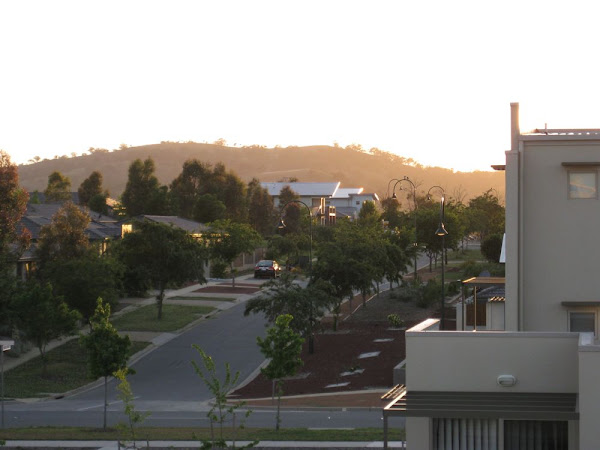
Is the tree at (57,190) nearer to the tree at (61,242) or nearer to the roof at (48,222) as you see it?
the roof at (48,222)

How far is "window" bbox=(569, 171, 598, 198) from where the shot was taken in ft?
54.5

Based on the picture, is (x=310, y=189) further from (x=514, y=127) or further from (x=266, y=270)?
(x=514, y=127)

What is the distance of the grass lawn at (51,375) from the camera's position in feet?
114

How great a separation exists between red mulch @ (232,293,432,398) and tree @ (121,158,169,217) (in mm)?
44745

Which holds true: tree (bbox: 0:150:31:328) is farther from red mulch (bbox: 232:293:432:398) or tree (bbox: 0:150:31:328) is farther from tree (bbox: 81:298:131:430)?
tree (bbox: 81:298:131:430)

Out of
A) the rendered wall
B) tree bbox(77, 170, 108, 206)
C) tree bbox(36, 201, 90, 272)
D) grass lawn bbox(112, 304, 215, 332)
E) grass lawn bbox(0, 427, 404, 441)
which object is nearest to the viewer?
the rendered wall

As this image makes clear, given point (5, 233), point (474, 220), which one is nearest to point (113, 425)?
point (5, 233)

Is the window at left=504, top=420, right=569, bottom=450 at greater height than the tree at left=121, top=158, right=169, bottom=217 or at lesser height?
lesser

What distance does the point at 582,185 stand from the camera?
1670 cm

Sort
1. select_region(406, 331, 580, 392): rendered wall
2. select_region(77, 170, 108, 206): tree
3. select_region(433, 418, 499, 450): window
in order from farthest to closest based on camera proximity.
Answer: select_region(77, 170, 108, 206): tree < select_region(406, 331, 580, 392): rendered wall < select_region(433, 418, 499, 450): window

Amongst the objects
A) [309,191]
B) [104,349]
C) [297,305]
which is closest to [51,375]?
[297,305]

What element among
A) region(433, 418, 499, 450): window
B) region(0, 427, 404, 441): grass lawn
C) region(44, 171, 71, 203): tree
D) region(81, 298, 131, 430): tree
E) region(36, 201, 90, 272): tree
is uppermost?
region(44, 171, 71, 203): tree

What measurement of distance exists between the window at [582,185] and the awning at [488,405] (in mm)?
4295

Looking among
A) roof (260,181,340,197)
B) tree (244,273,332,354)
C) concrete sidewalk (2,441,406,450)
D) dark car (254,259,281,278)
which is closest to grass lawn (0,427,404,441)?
concrete sidewalk (2,441,406,450)
